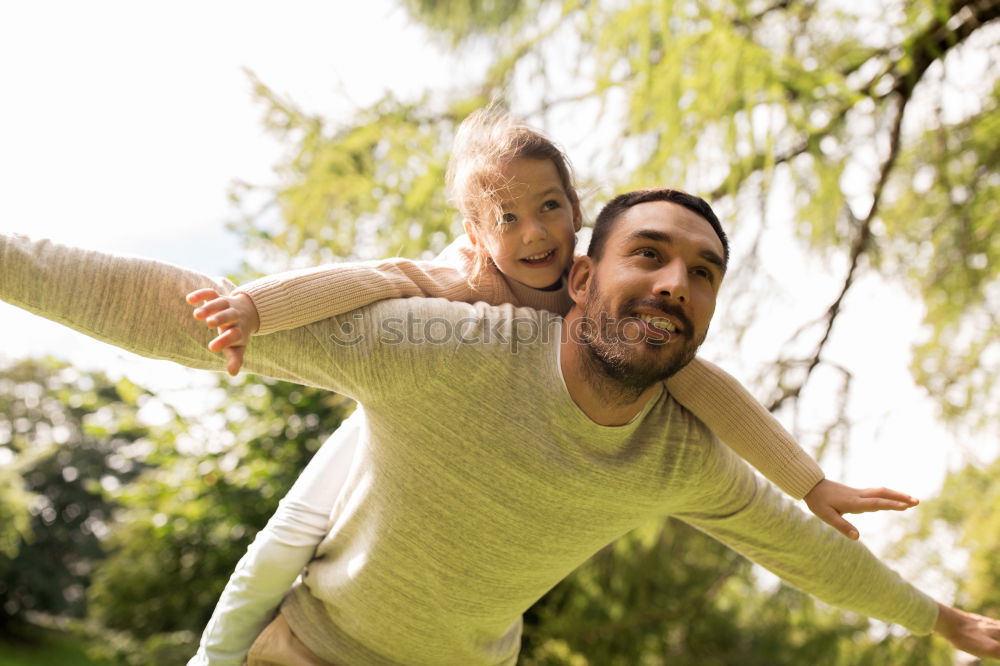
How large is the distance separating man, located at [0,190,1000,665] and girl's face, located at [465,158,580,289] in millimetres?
106

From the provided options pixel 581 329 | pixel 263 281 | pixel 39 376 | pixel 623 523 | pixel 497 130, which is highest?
pixel 497 130

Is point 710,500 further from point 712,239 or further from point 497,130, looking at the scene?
point 497,130

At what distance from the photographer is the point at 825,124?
9.58 feet

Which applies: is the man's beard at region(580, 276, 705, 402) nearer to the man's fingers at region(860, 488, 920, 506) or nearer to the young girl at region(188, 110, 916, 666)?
the young girl at region(188, 110, 916, 666)

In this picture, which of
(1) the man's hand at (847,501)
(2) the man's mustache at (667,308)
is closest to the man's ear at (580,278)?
(2) the man's mustache at (667,308)

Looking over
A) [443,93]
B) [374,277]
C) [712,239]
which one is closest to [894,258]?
[443,93]

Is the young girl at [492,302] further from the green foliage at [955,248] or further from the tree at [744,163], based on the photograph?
the green foliage at [955,248]

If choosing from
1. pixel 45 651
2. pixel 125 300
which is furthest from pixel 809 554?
pixel 45 651

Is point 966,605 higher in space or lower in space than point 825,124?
lower

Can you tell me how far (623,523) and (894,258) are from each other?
2.86 metres

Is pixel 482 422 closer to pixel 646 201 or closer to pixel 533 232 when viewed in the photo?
pixel 533 232

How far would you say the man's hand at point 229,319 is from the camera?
1.07m

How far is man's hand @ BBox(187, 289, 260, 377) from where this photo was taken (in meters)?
1.07

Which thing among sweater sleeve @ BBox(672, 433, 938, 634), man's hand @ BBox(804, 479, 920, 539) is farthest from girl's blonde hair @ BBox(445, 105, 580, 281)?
man's hand @ BBox(804, 479, 920, 539)
